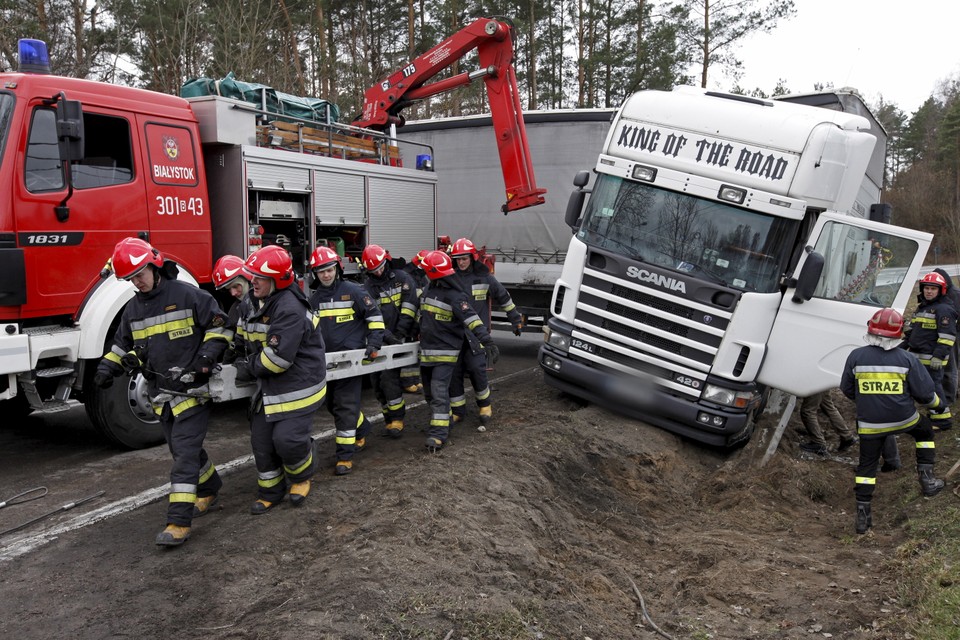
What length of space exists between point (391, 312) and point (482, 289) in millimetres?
946

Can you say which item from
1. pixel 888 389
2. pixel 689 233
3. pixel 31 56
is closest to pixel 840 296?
pixel 888 389

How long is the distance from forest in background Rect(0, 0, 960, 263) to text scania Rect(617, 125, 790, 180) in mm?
9480

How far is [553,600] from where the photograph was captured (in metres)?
3.66

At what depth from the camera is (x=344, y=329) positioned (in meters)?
6.07

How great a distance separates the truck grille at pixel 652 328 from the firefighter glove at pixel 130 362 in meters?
3.92

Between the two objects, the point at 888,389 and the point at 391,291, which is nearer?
the point at 888,389

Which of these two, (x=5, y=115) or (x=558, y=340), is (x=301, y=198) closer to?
(x=5, y=115)

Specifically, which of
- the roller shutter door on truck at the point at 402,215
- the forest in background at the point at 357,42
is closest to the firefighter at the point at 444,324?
the roller shutter door on truck at the point at 402,215

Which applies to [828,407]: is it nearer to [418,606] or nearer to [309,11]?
[418,606]

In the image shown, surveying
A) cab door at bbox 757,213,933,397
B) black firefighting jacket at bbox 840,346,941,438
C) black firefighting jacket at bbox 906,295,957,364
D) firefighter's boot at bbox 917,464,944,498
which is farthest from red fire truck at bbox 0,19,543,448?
black firefighting jacket at bbox 906,295,957,364

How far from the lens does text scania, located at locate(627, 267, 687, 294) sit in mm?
6484

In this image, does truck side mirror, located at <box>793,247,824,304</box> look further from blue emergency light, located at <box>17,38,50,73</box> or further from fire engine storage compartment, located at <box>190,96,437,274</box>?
blue emergency light, located at <box>17,38,50,73</box>

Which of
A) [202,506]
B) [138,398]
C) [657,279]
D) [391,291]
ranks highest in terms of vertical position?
[657,279]

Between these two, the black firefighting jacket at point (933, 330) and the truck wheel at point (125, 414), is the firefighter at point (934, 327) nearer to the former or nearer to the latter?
the black firefighting jacket at point (933, 330)
